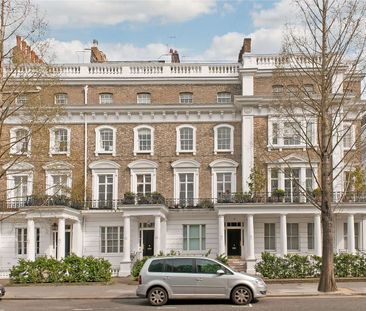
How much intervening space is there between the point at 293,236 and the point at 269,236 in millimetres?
1611

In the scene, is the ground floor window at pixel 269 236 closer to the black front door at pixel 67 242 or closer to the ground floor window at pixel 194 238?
the ground floor window at pixel 194 238

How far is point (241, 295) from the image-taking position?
22422 millimetres

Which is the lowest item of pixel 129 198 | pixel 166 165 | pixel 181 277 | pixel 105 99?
pixel 181 277

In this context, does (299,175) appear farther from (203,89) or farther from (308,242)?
(203,89)

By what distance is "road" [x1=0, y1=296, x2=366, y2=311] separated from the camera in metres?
21.3

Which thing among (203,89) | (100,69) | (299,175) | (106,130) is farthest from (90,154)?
(299,175)

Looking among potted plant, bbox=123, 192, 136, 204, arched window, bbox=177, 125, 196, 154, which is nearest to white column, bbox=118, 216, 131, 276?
potted plant, bbox=123, 192, 136, 204

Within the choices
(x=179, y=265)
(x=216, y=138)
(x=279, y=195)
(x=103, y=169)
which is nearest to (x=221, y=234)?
(x=279, y=195)

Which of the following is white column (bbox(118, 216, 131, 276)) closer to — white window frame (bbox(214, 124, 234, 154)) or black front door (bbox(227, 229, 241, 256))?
black front door (bbox(227, 229, 241, 256))

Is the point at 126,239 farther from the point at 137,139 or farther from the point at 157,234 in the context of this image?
the point at 137,139

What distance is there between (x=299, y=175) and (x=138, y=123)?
11885 mm

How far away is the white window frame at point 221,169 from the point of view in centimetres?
4547

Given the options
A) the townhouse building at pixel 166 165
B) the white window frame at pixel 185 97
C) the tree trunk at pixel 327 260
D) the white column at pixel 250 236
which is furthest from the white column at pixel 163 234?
the tree trunk at pixel 327 260

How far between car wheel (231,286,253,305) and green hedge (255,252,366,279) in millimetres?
10138
